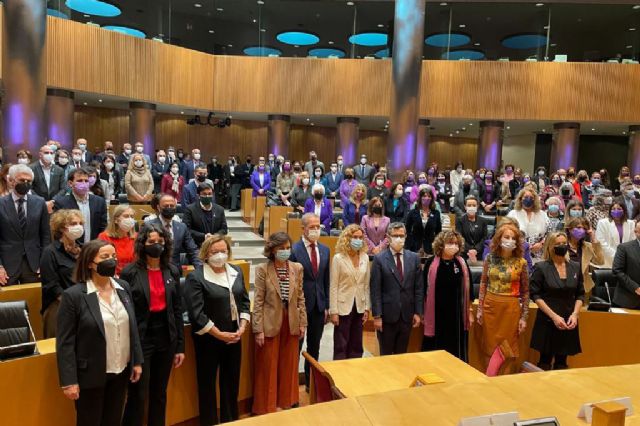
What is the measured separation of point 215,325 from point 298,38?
1421 centimetres

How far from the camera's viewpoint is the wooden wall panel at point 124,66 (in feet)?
39.3

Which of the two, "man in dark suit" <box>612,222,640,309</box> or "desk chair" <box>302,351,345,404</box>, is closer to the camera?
"desk chair" <box>302,351,345,404</box>

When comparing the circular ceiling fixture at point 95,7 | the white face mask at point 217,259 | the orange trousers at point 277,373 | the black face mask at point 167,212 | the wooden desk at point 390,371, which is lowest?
the orange trousers at point 277,373

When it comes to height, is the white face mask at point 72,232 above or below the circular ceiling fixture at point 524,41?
below

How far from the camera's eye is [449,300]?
4.29m

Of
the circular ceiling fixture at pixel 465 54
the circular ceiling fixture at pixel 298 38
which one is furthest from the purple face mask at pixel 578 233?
the circular ceiling fixture at pixel 298 38

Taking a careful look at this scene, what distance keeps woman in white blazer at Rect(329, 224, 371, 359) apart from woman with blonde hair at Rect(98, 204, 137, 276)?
1687mm

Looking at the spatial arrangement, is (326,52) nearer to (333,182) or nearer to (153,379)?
(333,182)

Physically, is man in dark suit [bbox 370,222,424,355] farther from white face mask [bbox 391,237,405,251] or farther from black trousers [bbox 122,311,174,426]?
black trousers [bbox 122,311,174,426]

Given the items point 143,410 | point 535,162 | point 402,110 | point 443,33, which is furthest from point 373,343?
point 535,162

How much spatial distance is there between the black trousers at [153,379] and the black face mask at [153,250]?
382mm

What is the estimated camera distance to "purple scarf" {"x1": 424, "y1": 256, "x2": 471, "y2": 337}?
427cm

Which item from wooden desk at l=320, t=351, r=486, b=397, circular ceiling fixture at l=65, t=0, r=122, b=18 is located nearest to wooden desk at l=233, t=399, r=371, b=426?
wooden desk at l=320, t=351, r=486, b=397

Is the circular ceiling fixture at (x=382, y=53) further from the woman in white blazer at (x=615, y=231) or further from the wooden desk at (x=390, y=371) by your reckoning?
the wooden desk at (x=390, y=371)
